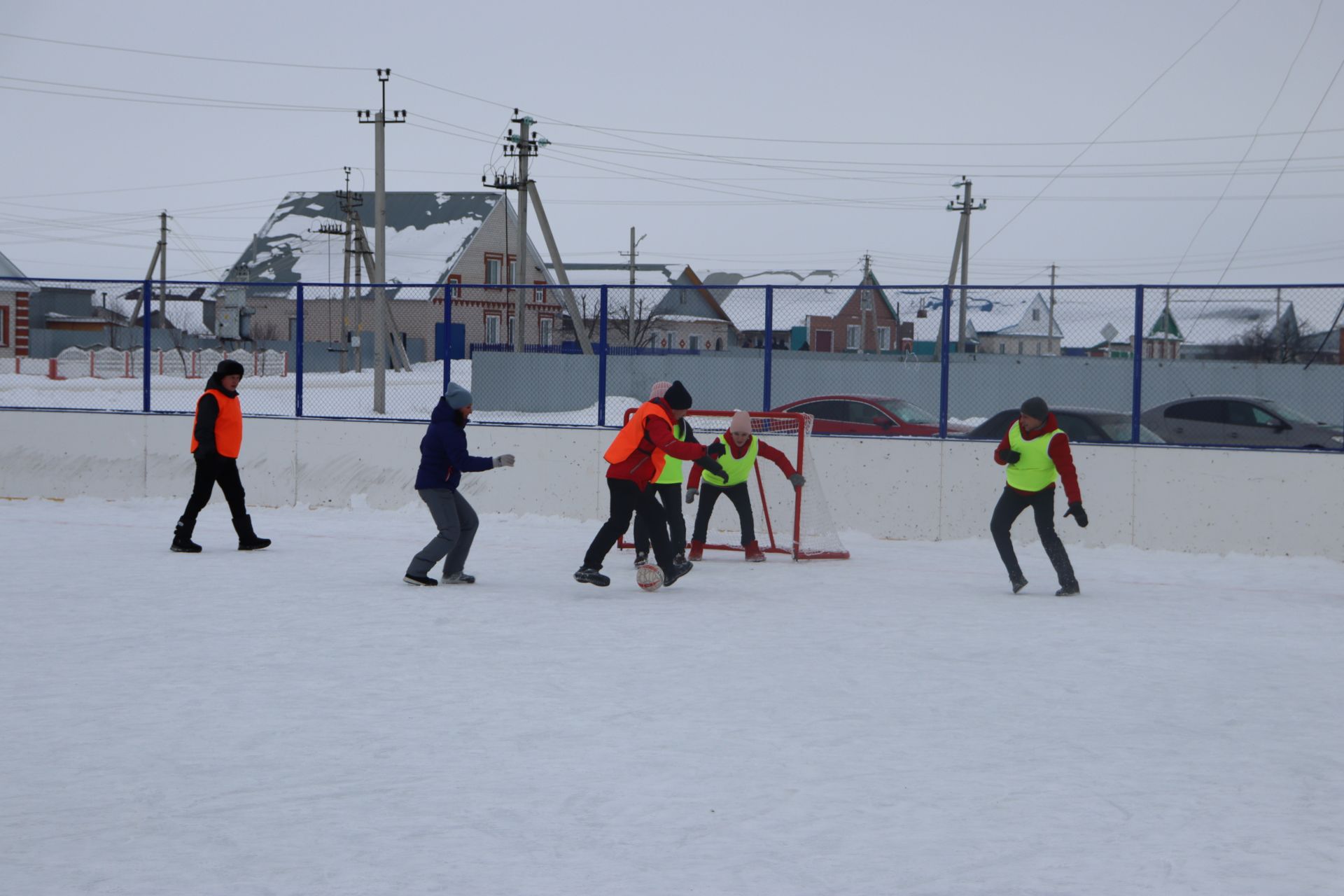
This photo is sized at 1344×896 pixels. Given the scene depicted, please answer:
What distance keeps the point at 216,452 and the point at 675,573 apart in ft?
14.3

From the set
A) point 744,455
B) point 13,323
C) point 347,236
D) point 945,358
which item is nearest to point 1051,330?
point 945,358

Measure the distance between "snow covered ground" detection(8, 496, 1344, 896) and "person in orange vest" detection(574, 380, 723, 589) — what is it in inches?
12.8

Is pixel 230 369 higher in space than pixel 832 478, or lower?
higher

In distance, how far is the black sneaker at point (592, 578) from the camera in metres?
9.63

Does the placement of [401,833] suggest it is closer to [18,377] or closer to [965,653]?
[965,653]

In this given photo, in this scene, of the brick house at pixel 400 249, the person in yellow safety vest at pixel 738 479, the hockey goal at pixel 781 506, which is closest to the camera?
the person in yellow safety vest at pixel 738 479

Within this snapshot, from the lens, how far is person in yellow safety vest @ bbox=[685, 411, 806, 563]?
1107cm

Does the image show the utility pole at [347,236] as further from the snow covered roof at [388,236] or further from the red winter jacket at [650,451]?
the red winter jacket at [650,451]

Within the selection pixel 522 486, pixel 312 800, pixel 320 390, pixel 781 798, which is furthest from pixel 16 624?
pixel 320 390

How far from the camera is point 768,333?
45.9 feet

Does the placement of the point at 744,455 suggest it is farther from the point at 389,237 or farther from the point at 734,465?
the point at 389,237

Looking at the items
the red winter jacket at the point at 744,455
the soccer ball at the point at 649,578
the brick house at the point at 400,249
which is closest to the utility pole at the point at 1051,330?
the red winter jacket at the point at 744,455

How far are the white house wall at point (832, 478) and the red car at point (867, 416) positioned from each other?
0.71m

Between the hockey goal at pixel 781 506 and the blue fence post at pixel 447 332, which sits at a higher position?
the blue fence post at pixel 447 332
